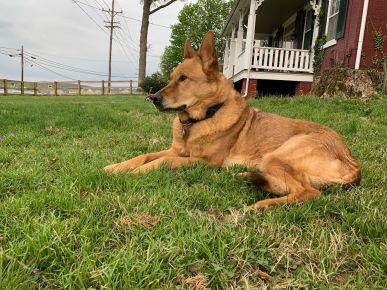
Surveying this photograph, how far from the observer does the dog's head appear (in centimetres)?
366

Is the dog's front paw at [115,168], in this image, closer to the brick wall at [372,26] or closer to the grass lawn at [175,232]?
the grass lawn at [175,232]

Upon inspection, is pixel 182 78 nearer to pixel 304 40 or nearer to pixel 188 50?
pixel 188 50

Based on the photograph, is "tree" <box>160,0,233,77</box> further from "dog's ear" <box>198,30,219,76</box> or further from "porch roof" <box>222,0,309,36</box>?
"dog's ear" <box>198,30,219,76</box>

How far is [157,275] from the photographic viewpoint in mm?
1478

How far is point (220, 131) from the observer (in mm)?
3605

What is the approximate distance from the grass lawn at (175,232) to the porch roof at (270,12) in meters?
13.5

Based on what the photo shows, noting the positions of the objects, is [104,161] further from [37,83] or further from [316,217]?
[37,83]

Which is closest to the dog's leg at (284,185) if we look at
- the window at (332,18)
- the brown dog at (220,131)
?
the brown dog at (220,131)

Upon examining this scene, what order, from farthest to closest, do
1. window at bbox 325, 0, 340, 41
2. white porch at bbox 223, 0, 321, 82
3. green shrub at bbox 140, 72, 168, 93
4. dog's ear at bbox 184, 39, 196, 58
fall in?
green shrub at bbox 140, 72, 168, 93
white porch at bbox 223, 0, 321, 82
window at bbox 325, 0, 340, 41
dog's ear at bbox 184, 39, 196, 58

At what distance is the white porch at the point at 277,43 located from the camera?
1274 centimetres

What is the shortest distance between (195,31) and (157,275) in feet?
181

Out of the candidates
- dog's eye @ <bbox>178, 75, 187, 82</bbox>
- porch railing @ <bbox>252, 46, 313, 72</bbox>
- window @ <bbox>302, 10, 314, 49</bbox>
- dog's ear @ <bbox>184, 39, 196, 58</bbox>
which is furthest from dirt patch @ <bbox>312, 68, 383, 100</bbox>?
dog's eye @ <bbox>178, 75, 187, 82</bbox>

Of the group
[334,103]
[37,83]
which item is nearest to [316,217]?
[334,103]

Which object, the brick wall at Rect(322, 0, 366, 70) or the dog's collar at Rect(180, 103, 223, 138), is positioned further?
the brick wall at Rect(322, 0, 366, 70)
